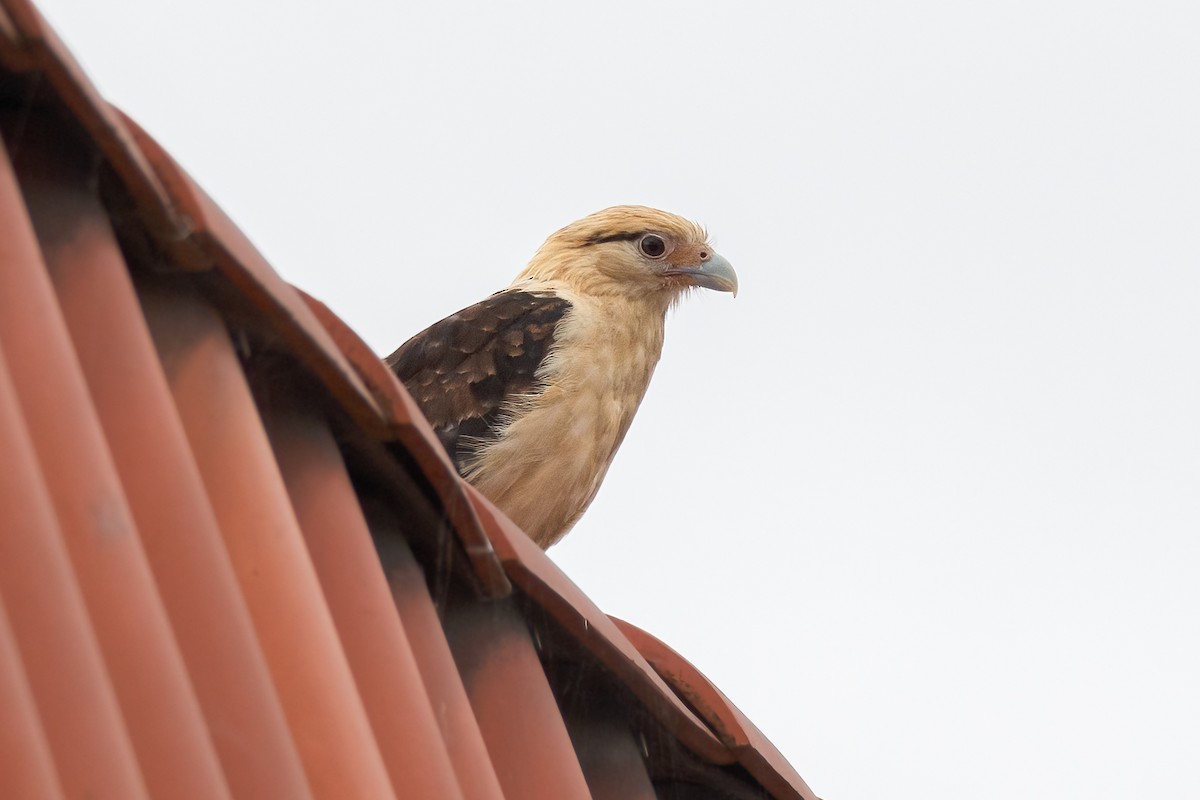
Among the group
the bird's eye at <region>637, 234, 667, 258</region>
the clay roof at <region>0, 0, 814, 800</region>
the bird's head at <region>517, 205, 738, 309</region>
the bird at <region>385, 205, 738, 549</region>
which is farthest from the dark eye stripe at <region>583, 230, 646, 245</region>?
the clay roof at <region>0, 0, 814, 800</region>

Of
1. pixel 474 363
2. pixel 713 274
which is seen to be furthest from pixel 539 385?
pixel 713 274

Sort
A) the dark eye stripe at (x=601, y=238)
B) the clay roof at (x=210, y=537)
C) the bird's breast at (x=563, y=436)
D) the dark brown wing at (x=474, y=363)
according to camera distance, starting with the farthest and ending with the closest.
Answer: the dark eye stripe at (x=601, y=238)
the dark brown wing at (x=474, y=363)
the bird's breast at (x=563, y=436)
the clay roof at (x=210, y=537)

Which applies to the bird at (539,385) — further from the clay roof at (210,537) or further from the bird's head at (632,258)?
the clay roof at (210,537)

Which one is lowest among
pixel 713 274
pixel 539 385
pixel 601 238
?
pixel 539 385

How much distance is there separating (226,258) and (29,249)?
0.42m

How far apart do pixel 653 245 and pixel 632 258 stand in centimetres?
20

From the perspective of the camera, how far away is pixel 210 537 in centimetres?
235

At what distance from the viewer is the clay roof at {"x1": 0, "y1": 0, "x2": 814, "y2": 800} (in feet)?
6.54

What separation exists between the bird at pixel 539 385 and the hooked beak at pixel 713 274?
424 mm

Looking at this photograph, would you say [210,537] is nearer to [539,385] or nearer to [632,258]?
[539,385]

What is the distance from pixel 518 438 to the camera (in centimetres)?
715

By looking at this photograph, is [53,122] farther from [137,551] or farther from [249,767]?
[249,767]

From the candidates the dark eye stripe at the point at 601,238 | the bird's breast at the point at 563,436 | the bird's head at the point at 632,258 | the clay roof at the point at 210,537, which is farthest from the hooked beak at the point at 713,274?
the clay roof at the point at 210,537

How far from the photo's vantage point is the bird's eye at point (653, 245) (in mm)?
8742
